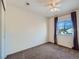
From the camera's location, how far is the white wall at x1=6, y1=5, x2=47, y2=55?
394 cm

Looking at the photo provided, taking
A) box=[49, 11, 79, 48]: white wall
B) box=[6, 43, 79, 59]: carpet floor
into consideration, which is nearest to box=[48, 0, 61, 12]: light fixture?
box=[6, 43, 79, 59]: carpet floor

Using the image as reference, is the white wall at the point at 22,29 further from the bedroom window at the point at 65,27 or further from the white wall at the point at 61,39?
the bedroom window at the point at 65,27

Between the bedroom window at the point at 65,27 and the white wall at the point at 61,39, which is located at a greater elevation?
A: the bedroom window at the point at 65,27

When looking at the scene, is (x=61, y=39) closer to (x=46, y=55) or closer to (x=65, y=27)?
(x=65, y=27)

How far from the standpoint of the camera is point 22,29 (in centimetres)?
459

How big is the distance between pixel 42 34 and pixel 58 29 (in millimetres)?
1226

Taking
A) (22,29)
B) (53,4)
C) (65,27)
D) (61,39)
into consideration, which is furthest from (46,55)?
(65,27)

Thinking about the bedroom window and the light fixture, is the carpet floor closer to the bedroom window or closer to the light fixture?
the bedroom window

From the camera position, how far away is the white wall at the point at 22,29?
3936 mm

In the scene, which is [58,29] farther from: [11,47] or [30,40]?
[11,47]

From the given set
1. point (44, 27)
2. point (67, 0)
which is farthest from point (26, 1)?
point (44, 27)

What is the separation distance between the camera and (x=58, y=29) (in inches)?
232

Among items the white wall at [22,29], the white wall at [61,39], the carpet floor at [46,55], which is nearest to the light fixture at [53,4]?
the white wall at [22,29]

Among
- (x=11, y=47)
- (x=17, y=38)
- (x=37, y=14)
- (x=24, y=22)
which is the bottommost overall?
(x=11, y=47)
